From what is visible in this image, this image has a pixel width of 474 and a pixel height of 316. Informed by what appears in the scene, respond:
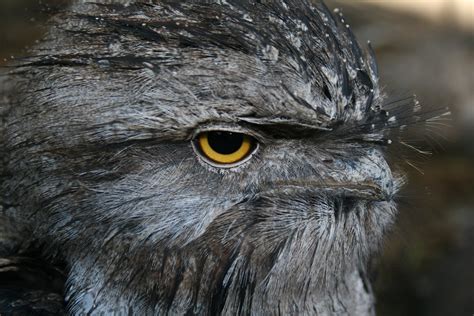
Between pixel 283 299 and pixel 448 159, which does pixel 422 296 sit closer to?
pixel 448 159

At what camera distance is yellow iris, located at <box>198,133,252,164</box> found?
109 inches

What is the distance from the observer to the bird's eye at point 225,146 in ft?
9.03

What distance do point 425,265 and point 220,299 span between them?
3.82m

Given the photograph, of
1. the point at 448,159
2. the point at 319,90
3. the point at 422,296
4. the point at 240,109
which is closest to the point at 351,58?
the point at 319,90

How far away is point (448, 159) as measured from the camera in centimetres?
760

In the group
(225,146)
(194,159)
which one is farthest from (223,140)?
(194,159)

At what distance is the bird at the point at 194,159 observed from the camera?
2.75 meters

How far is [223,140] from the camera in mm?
2750

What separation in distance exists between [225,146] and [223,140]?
25mm

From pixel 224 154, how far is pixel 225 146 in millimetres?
32

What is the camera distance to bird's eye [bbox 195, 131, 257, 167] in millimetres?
2752

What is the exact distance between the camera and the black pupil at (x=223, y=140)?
2.75 m

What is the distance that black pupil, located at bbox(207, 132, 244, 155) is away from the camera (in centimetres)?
275

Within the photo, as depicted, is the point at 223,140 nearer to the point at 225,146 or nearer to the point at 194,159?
the point at 225,146
